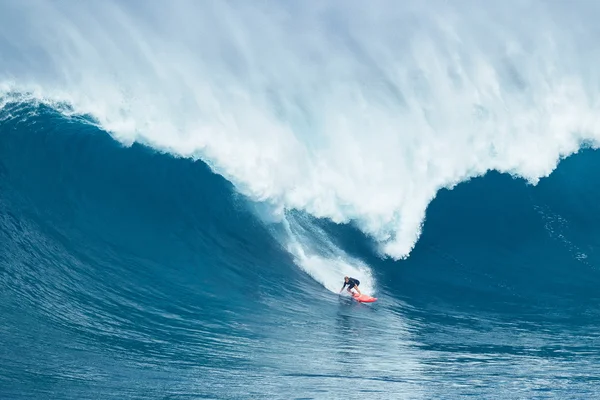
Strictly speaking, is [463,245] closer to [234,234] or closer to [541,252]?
[541,252]

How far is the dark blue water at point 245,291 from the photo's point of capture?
9664mm

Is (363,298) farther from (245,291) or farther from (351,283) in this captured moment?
(245,291)

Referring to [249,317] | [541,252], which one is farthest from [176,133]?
[541,252]

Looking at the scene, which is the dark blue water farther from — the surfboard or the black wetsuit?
the black wetsuit

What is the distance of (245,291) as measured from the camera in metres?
13.8

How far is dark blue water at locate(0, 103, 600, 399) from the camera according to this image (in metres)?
9.66

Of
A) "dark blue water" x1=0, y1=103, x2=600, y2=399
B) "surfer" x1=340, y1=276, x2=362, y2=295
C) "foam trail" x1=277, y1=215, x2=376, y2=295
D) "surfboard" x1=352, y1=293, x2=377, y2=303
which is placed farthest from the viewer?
"foam trail" x1=277, y1=215, x2=376, y2=295

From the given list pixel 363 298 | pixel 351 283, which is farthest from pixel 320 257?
pixel 363 298

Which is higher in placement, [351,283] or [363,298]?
[351,283]

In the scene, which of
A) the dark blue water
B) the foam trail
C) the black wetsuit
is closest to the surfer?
the black wetsuit

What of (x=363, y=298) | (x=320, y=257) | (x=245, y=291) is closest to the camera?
(x=245, y=291)

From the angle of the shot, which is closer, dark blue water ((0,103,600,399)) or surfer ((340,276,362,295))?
dark blue water ((0,103,600,399))

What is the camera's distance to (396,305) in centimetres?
1403

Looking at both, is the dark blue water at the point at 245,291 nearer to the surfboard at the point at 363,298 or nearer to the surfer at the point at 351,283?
the surfboard at the point at 363,298
